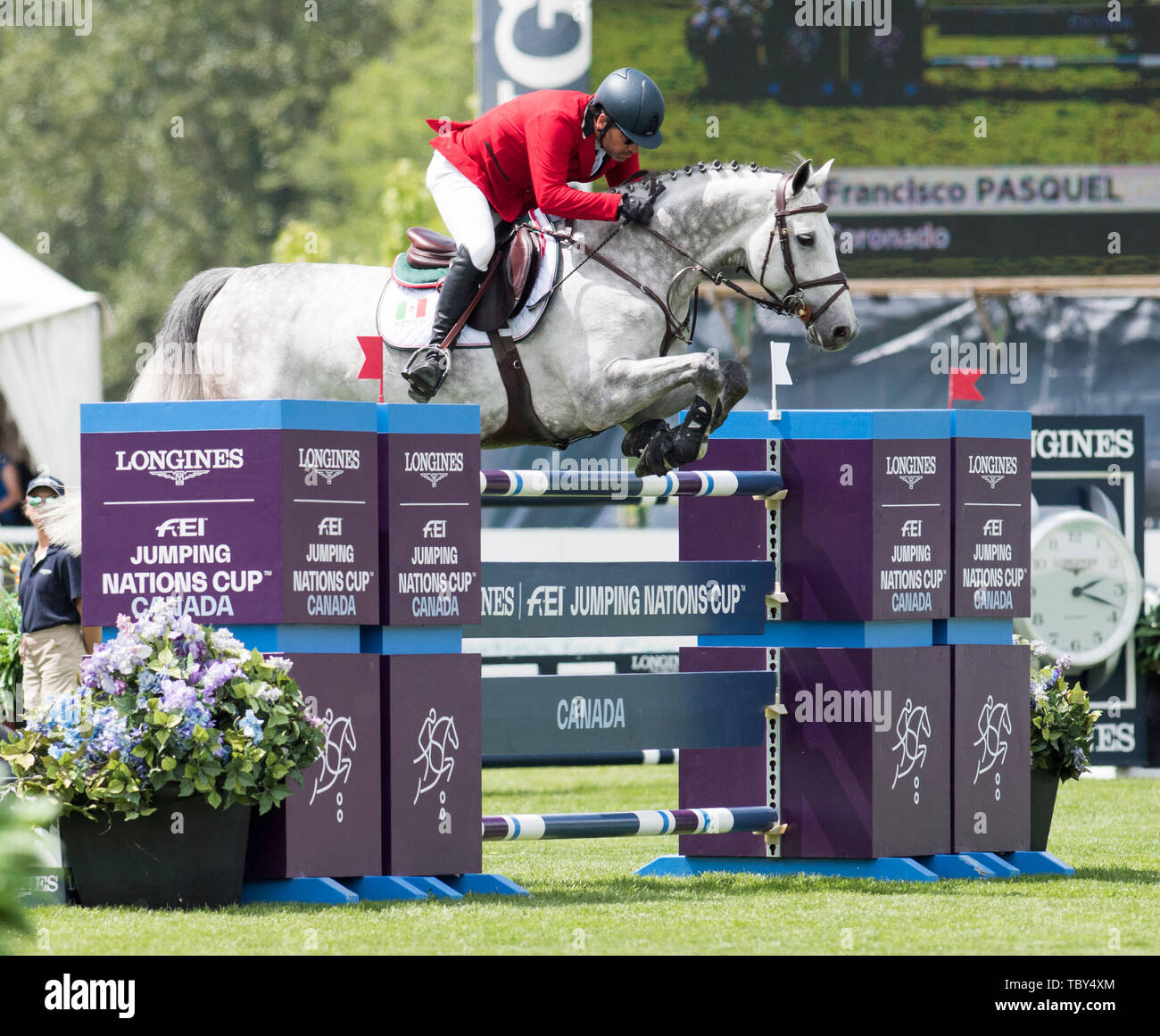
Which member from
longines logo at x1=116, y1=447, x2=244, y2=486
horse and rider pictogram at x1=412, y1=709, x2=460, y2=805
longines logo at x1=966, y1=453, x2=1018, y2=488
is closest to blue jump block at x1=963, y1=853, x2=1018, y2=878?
longines logo at x1=966, y1=453, x2=1018, y2=488

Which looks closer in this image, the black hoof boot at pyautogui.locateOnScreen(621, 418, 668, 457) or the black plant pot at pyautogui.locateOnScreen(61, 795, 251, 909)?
the black plant pot at pyautogui.locateOnScreen(61, 795, 251, 909)

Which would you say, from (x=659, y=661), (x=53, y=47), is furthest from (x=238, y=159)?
(x=659, y=661)

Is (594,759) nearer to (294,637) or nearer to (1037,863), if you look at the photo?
(1037,863)

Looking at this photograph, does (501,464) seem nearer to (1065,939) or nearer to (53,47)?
(1065,939)

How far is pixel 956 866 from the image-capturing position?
289 inches

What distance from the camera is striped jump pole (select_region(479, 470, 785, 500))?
6.91 meters

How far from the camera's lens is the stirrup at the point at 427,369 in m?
7.12

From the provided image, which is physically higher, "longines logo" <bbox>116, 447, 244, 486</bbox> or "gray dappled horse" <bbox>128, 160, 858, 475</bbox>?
"gray dappled horse" <bbox>128, 160, 858, 475</bbox>

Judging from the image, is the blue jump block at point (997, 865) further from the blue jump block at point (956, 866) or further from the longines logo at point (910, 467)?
the longines logo at point (910, 467)

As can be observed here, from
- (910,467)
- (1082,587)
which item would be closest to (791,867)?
(910,467)

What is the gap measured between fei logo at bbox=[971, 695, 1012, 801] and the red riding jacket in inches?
88.1

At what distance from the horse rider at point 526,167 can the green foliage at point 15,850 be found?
4.88m

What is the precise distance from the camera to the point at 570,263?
23.9 ft

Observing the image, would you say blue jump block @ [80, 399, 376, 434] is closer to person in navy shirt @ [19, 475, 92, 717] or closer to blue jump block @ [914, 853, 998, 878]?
blue jump block @ [914, 853, 998, 878]
